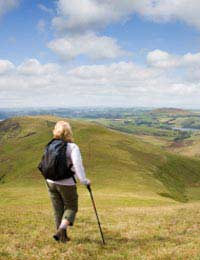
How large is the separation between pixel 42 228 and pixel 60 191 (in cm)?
495

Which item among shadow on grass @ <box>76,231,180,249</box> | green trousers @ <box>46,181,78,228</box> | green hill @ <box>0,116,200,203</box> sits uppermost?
green trousers @ <box>46,181,78,228</box>

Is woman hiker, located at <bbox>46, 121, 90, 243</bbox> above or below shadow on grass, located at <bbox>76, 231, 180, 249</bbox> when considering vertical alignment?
above

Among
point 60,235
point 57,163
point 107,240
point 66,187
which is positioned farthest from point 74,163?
point 107,240

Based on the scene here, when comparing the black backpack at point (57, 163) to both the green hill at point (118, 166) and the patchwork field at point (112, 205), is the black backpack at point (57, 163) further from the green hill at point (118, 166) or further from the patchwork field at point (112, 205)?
the green hill at point (118, 166)

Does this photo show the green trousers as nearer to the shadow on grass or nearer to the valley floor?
the valley floor

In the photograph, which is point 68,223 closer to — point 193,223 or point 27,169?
point 193,223

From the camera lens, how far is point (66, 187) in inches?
481

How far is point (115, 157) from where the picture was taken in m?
126

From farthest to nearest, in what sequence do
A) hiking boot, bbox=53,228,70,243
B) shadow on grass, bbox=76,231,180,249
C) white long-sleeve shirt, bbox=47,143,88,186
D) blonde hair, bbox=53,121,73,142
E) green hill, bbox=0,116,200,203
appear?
green hill, bbox=0,116,200,203 → shadow on grass, bbox=76,231,180,249 → hiking boot, bbox=53,228,70,243 → blonde hair, bbox=53,121,73,142 → white long-sleeve shirt, bbox=47,143,88,186

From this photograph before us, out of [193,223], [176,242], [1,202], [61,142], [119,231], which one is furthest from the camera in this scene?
[1,202]

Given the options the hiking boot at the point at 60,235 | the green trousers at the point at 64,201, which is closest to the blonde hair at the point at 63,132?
the green trousers at the point at 64,201

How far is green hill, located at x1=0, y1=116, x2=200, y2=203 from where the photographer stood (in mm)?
92500

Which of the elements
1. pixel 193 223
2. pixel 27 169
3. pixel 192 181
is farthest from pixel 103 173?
pixel 193 223

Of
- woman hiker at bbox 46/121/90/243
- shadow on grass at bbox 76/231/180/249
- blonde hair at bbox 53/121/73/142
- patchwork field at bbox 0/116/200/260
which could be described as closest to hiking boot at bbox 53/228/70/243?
woman hiker at bbox 46/121/90/243
